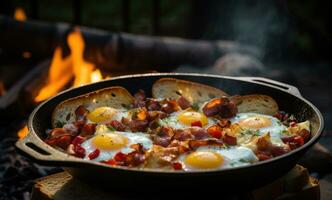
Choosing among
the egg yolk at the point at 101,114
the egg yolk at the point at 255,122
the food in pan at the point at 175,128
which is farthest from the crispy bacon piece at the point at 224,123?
the egg yolk at the point at 101,114

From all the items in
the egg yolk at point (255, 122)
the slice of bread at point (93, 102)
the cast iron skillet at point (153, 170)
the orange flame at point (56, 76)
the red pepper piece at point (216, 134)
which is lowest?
the cast iron skillet at point (153, 170)

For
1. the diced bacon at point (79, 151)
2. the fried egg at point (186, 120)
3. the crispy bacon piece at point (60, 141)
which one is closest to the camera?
the diced bacon at point (79, 151)

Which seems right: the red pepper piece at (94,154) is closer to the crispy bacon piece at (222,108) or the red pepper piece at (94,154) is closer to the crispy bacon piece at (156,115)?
the crispy bacon piece at (156,115)

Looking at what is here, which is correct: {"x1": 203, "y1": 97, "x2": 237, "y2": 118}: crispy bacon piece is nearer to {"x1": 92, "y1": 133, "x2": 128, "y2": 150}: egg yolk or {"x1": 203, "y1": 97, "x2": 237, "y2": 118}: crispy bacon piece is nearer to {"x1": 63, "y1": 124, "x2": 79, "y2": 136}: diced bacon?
{"x1": 92, "y1": 133, "x2": 128, "y2": 150}: egg yolk

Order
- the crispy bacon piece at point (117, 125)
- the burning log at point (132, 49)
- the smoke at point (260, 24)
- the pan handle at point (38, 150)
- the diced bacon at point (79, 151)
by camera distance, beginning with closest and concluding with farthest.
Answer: the pan handle at point (38, 150), the diced bacon at point (79, 151), the crispy bacon piece at point (117, 125), the burning log at point (132, 49), the smoke at point (260, 24)

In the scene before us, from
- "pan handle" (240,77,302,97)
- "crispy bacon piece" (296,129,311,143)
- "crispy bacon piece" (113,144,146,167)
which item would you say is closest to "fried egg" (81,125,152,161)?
"crispy bacon piece" (113,144,146,167)

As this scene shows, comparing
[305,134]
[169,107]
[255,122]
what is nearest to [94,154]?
[169,107]
